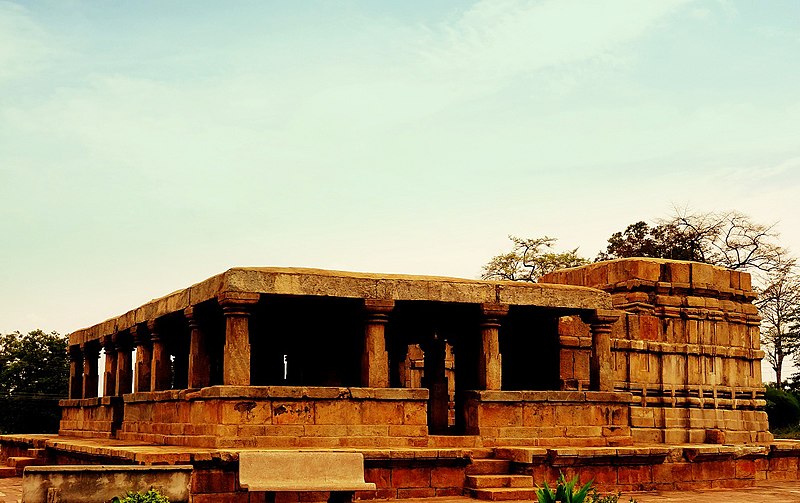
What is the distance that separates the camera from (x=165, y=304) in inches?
678

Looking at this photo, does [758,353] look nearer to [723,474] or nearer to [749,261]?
[723,474]

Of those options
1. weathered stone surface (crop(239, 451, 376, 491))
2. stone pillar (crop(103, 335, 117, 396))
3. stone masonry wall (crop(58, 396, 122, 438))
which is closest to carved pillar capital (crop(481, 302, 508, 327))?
weathered stone surface (crop(239, 451, 376, 491))

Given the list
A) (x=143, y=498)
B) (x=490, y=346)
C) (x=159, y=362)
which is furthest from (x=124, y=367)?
(x=143, y=498)

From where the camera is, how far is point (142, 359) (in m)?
19.7

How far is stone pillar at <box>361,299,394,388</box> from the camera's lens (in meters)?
14.7

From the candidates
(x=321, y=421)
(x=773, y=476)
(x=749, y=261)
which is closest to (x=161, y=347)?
(x=321, y=421)

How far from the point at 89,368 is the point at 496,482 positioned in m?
13.6

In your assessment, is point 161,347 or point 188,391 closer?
point 188,391

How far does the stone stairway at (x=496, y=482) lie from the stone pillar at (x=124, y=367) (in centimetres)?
1026

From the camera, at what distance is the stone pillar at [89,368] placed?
23.8 meters

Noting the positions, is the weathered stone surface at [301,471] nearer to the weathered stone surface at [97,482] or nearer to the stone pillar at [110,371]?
the weathered stone surface at [97,482]

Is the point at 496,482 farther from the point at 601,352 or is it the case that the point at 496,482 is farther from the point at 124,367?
the point at 124,367

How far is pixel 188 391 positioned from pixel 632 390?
28.6ft

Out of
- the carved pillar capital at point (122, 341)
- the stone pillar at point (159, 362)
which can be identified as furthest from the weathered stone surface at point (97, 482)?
the carved pillar capital at point (122, 341)
